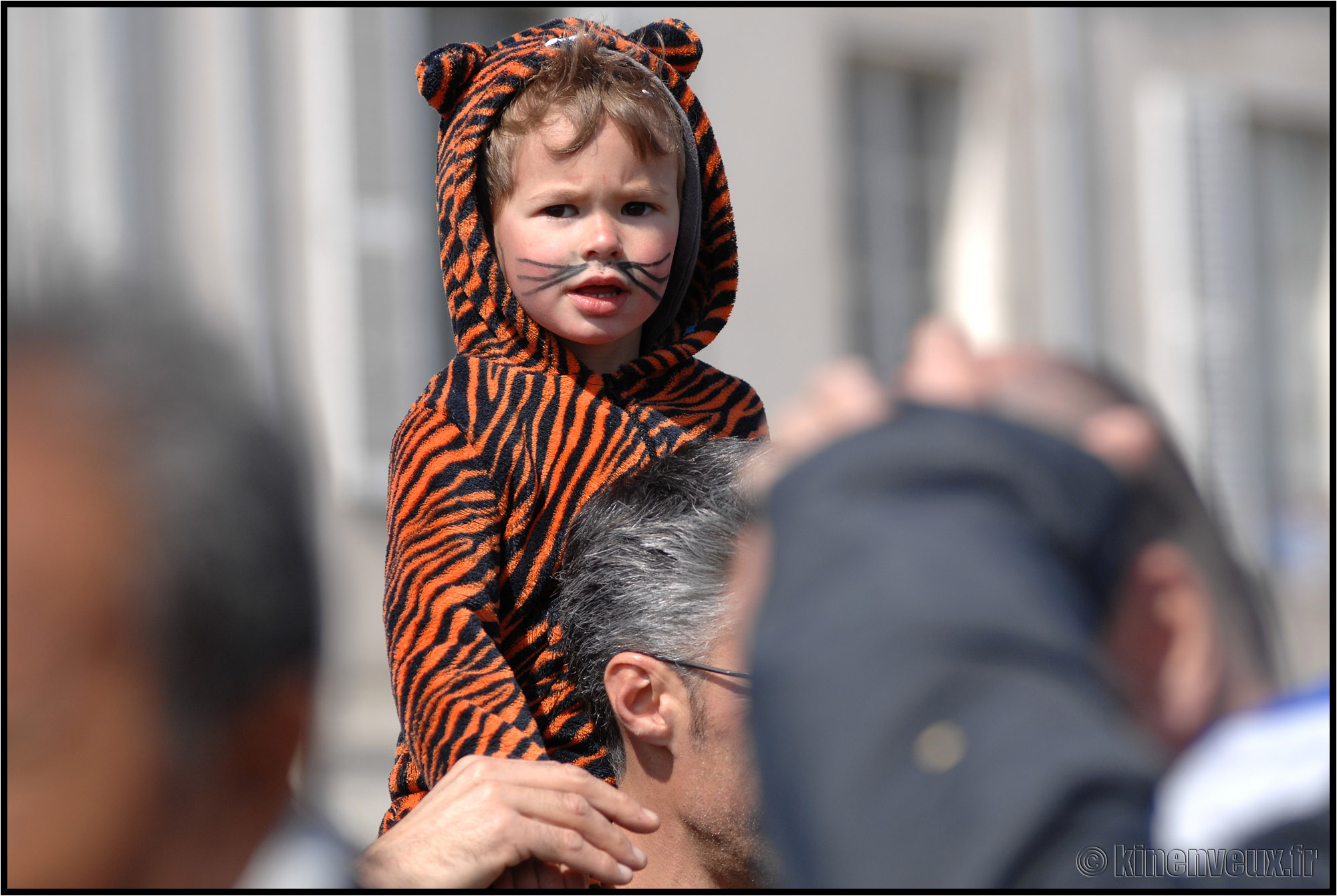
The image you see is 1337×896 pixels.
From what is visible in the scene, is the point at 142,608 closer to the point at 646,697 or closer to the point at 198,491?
the point at 198,491

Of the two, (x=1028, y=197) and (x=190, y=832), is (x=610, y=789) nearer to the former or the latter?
(x=190, y=832)

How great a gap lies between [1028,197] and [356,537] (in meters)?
4.64

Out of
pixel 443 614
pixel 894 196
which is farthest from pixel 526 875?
pixel 894 196

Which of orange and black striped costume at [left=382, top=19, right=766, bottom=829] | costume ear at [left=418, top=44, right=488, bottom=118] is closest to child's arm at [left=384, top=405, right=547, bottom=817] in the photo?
orange and black striped costume at [left=382, top=19, right=766, bottom=829]

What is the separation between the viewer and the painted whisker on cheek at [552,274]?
2.24 m

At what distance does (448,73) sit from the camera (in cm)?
238

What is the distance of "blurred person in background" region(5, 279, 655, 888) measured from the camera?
0.96 meters

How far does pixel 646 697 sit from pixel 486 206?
0.81 m

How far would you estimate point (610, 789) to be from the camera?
5.85 ft

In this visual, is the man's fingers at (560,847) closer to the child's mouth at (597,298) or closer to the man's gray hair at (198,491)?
the man's gray hair at (198,491)

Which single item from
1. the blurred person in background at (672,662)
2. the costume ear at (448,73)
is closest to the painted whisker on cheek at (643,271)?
the blurred person in background at (672,662)

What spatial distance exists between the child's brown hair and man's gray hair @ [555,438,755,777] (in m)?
0.53

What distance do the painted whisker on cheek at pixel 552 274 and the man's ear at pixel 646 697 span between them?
0.56m

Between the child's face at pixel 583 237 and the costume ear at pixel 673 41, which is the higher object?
the costume ear at pixel 673 41
